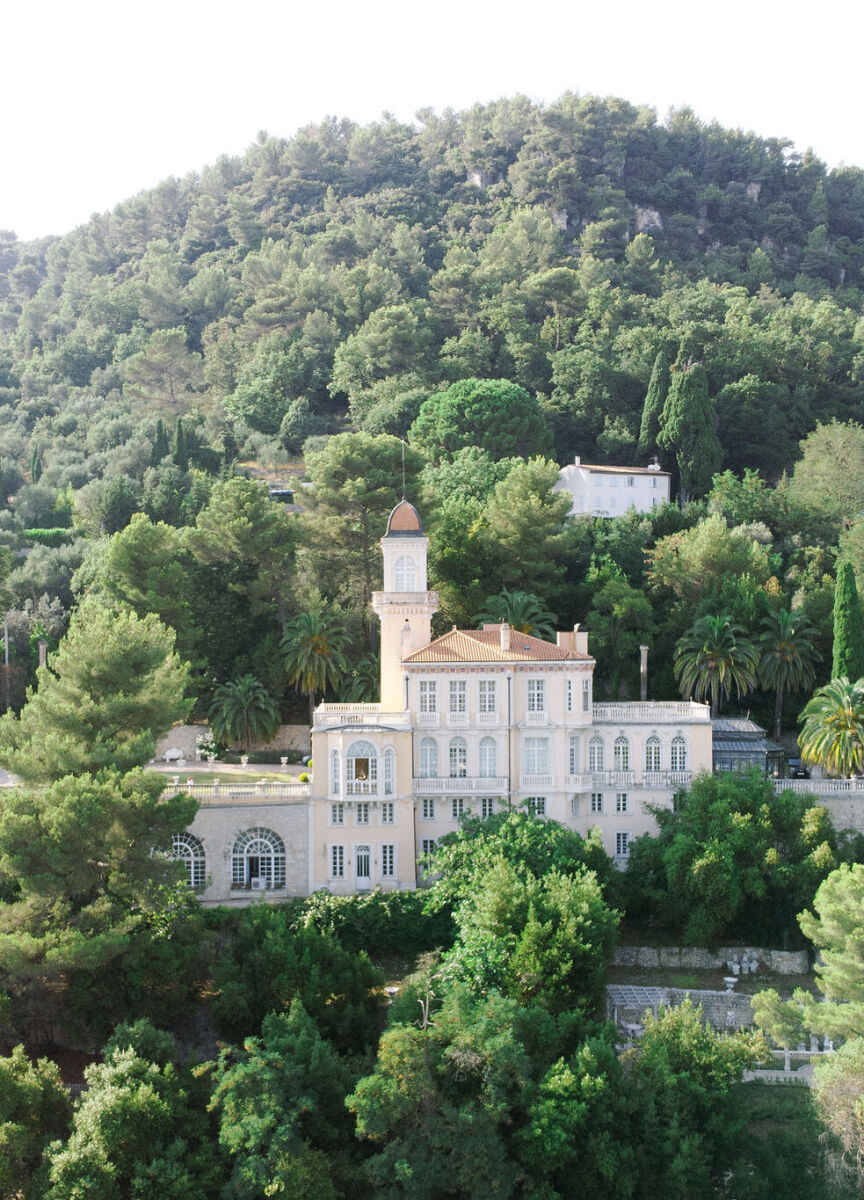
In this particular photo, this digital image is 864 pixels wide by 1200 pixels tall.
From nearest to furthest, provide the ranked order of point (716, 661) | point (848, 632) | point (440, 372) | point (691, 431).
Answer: point (848, 632) < point (716, 661) < point (691, 431) < point (440, 372)

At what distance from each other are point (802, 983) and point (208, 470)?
126 feet

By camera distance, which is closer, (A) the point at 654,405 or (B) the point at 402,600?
(B) the point at 402,600

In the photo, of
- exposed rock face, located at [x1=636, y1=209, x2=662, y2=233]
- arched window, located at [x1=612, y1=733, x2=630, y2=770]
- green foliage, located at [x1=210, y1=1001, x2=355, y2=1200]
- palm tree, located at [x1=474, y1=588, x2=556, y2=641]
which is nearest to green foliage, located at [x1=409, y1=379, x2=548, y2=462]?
palm tree, located at [x1=474, y1=588, x2=556, y2=641]

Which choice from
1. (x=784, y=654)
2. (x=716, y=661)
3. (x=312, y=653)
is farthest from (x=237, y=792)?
(x=784, y=654)

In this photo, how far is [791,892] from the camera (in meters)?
33.6

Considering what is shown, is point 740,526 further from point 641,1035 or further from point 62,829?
point 62,829

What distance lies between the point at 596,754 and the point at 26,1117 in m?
16.5

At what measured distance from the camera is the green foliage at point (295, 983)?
28.8m

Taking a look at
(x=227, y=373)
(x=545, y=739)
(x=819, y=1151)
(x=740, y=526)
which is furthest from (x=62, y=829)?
(x=227, y=373)

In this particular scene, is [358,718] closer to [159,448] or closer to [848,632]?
[848,632]

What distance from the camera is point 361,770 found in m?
34.5

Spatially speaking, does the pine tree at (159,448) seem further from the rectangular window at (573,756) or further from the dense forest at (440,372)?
the rectangular window at (573,756)

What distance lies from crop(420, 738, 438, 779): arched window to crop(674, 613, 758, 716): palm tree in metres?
9.30

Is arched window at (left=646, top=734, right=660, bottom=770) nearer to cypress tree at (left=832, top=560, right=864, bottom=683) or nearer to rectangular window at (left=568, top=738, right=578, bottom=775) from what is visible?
rectangular window at (left=568, top=738, right=578, bottom=775)
